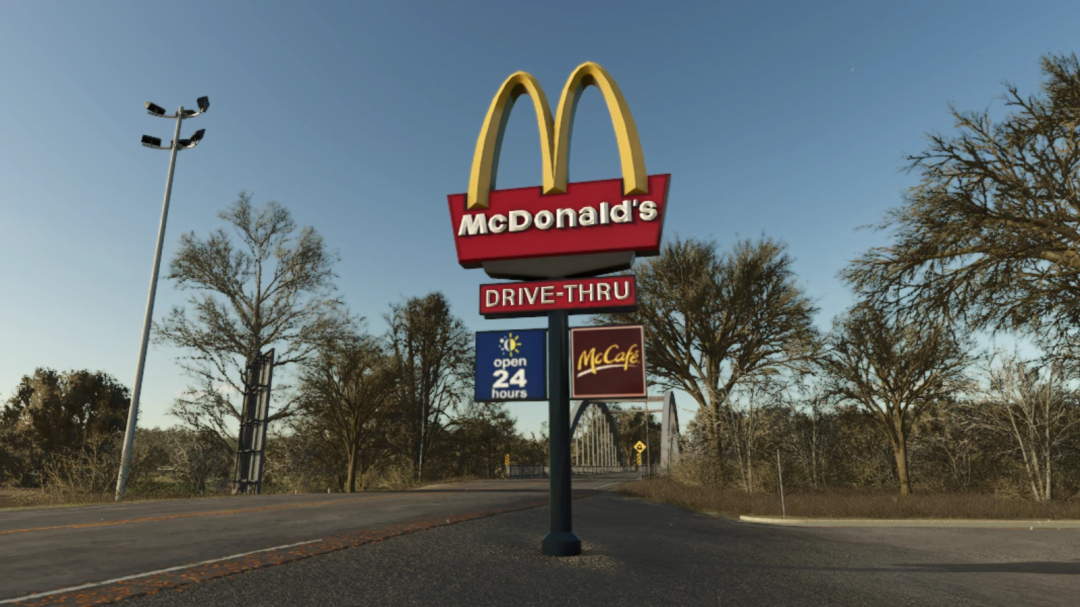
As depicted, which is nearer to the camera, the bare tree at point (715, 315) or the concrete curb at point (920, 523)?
the concrete curb at point (920, 523)

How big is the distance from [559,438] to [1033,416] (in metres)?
20.1

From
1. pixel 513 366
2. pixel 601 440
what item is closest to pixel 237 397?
pixel 513 366

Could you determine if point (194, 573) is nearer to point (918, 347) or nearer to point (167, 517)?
point (167, 517)

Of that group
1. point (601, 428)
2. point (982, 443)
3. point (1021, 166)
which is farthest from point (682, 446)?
point (601, 428)

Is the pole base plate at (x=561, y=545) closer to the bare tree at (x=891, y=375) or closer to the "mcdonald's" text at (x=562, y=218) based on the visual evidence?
the "mcdonald's" text at (x=562, y=218)

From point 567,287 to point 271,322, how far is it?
948 inches

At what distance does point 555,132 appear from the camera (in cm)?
1012

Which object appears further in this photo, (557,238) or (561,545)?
(557,238)

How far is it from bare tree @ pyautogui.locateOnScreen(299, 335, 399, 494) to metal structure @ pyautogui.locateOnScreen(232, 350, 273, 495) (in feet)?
8.82

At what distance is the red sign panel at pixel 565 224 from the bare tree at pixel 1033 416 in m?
17.1

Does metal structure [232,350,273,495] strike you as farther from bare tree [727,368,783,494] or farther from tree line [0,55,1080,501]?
bare tree [727,368,783,494]

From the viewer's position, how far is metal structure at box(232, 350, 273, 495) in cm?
2444

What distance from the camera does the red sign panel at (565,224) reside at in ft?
31.8

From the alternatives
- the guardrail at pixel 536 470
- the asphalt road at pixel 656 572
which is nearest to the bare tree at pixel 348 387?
the asphalt road at pixel 656 572
